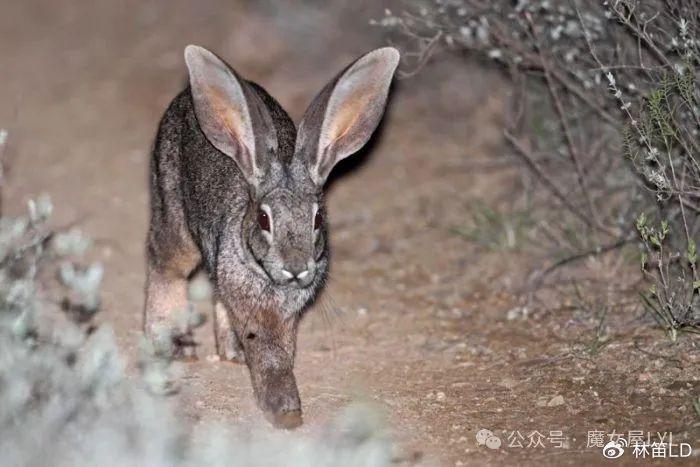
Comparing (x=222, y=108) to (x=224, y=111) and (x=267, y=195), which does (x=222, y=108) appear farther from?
(x=267, y=195)

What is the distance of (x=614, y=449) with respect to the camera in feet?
18.7

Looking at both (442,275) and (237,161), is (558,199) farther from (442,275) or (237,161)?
(237,161)

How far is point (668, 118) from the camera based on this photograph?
6.98m

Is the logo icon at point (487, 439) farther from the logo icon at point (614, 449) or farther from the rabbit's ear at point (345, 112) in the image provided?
the rabbit's ear at point (345, 112)

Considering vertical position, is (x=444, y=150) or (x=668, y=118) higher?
(x=668, y=118)

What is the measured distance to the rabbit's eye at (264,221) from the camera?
621cm

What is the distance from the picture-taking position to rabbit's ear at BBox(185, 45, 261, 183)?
251 inches

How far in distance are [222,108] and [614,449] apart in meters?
2.70

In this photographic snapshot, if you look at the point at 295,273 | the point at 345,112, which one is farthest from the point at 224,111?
the point at 295,273

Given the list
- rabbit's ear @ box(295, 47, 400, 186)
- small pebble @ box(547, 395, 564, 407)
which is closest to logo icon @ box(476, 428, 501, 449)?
small pebble @ box(547, 395, 564, 407)

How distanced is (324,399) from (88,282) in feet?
4.72

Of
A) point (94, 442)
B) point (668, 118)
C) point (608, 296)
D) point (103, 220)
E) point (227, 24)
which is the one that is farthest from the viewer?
point (227, 24)

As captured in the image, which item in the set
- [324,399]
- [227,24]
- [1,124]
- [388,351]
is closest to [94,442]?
[324,399]

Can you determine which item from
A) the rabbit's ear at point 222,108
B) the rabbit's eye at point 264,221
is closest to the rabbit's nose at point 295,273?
the rabbit's eye at point 264,221
